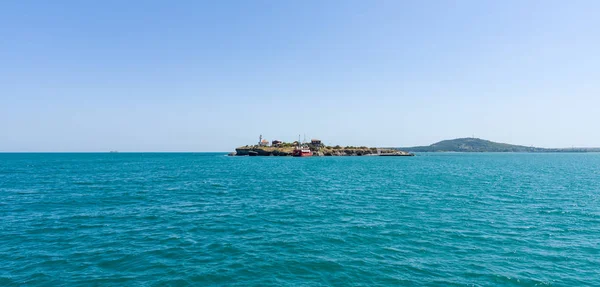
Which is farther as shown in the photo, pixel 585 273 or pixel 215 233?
pixel 215 233

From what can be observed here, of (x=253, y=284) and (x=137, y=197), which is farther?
(x=137, y=197)

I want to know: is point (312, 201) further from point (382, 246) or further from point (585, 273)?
point (585, 273)

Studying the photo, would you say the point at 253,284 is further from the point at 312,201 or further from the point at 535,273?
the point at 312,201

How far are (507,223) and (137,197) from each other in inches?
1761

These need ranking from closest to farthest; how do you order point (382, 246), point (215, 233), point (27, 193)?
point (382, 246) < point (215, 233) < point (27, 193)

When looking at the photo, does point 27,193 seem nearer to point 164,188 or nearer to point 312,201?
point 164,188

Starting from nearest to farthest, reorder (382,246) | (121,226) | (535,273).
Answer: (535,273)
(382,246)
(121,226)

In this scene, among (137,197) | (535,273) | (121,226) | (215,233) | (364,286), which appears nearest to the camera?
(364,286)

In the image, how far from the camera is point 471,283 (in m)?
15.8

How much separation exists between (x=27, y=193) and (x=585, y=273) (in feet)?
213

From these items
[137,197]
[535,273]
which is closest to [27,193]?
[137,197]

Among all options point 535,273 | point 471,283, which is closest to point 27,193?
point 471,283

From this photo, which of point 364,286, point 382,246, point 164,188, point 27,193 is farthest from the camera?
point 164,188

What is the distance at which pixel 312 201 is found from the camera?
127 ft
